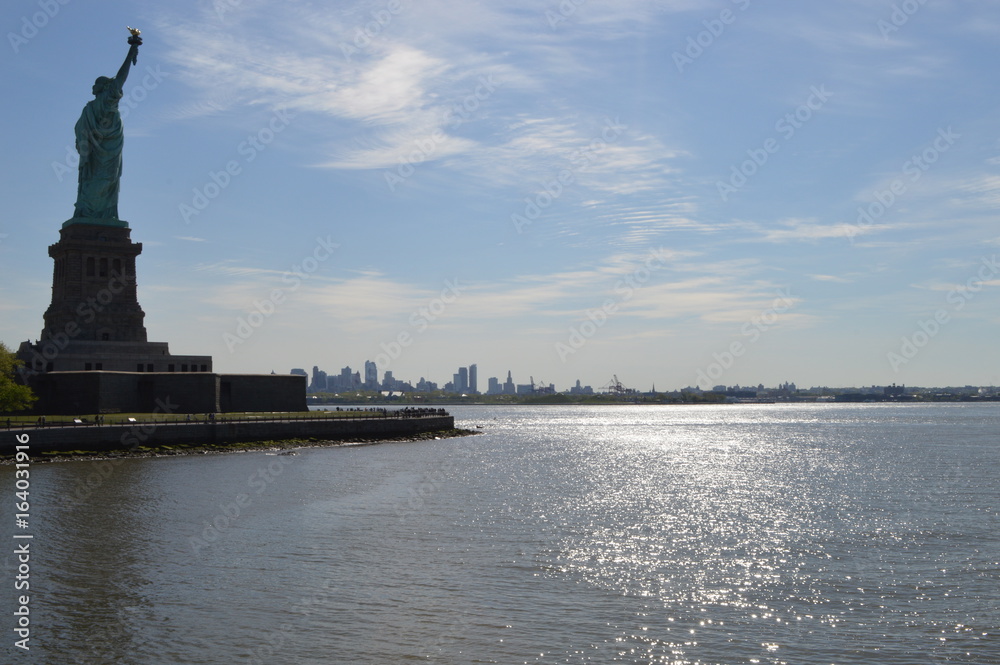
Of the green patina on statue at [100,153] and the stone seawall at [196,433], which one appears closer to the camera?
the stone seawall at [196,433]

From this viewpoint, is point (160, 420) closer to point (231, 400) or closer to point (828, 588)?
point (231, 400)

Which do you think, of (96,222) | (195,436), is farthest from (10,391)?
(96,222)

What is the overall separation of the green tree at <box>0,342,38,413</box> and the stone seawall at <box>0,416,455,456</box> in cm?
800

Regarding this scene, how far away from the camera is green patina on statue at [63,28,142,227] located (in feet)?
255

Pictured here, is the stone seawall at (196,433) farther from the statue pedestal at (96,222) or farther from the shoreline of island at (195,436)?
the statue pedestal at (96,222)

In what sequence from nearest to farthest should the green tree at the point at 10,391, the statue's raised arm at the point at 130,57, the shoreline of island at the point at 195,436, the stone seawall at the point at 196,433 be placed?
the shoreline of island at the point at 195,436, the stone seawall at the point at 196,433, the green tree at the point at 10,391, the statue's raised arm at the point at 130,57

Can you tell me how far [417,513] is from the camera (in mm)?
36625

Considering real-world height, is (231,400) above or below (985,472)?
above

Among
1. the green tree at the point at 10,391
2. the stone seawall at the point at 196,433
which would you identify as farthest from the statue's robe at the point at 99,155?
the stone seawall at the point at 196,433

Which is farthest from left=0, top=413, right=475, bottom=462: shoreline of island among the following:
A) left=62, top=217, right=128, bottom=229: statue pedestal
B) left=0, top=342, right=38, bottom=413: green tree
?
left=62, top=217, right=128, bottom=229: statue pedestal

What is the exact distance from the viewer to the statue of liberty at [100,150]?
77875 mm

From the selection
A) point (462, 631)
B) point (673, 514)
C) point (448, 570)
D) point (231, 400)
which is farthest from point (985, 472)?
point (231, 400)

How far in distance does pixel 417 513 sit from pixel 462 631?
55.1 feet

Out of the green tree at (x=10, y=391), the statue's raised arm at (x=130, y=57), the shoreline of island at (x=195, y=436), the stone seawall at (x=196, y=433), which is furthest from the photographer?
the statue's raised arm at (x=130, y=57)
